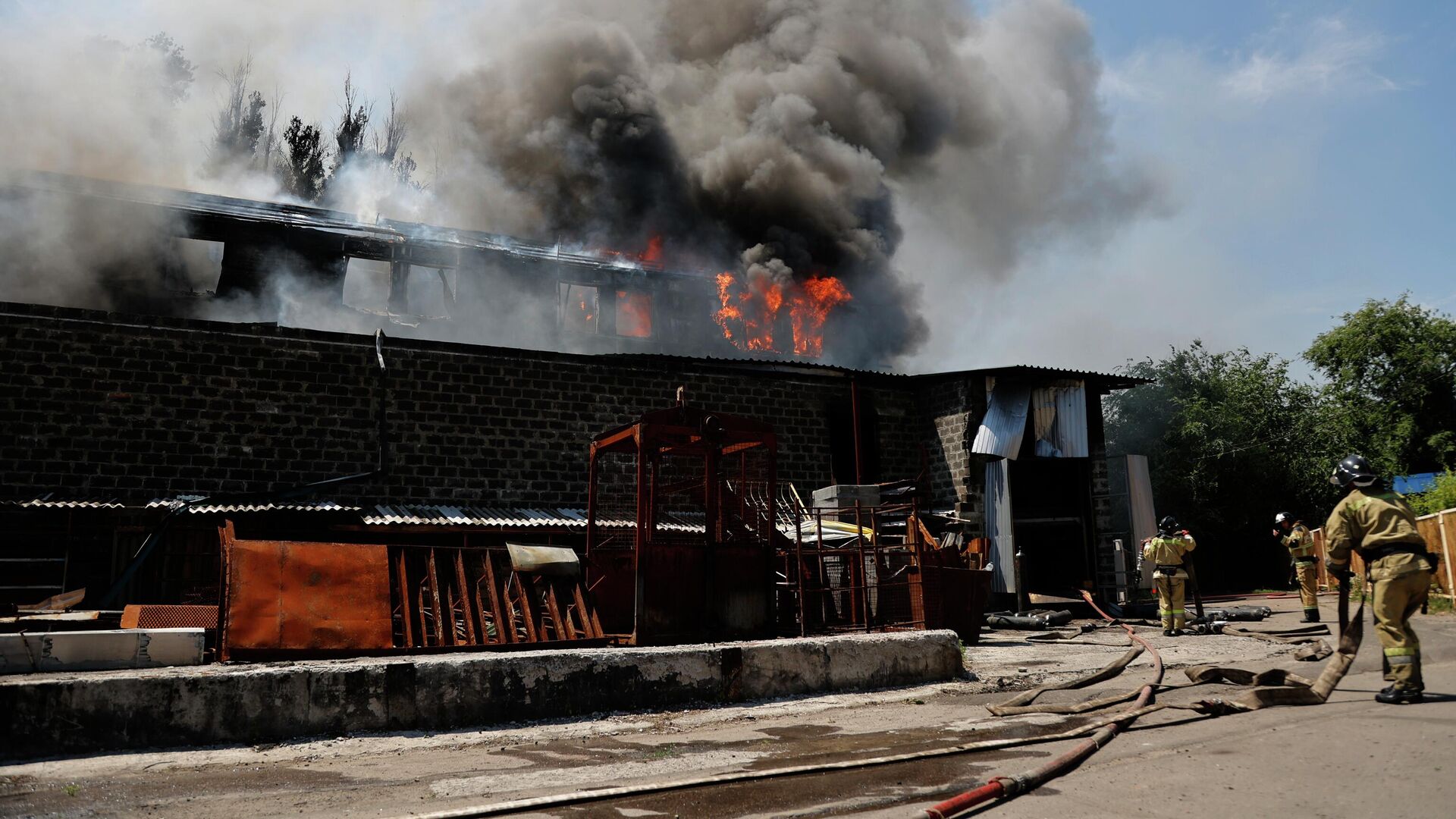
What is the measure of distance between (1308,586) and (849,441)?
8.14 metres

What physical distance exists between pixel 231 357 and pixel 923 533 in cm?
1076

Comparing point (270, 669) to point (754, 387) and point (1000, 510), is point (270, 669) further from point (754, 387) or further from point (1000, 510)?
point (1000, 510)

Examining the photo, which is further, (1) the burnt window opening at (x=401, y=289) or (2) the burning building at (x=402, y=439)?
(1) the burnt window opening at (x=401, y=289)

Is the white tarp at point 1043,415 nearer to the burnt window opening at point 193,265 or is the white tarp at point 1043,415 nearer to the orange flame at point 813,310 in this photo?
the orange flame at point 813,310

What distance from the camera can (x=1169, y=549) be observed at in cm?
1247

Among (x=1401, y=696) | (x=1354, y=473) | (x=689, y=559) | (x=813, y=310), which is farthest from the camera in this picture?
(x=813, y=310)

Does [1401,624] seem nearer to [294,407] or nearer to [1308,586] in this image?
[1308,586]

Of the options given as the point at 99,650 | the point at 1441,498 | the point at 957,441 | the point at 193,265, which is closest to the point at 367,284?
the point at 193,265

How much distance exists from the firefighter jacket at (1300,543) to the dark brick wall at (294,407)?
817cm

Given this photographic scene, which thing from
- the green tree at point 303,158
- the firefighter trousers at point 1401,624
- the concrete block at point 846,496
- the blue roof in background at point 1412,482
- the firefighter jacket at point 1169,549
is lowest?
the firefighter trousers at point 1401,624

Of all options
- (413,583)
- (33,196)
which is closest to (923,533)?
(413,583)

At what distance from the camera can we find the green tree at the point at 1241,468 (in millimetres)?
26781

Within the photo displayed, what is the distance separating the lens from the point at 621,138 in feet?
83.8

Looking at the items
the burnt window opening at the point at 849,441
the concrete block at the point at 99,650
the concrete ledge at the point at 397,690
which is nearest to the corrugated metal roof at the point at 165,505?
the concrete block at the point at 99,650
